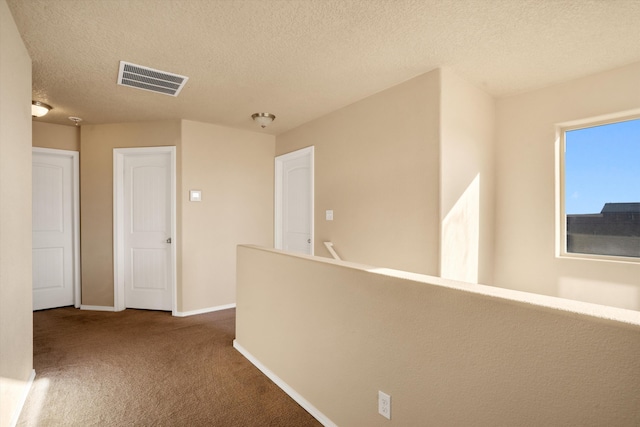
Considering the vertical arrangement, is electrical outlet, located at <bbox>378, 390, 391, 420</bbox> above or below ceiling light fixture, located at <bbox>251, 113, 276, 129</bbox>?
below

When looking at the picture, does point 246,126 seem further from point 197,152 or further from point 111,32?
point 111,32

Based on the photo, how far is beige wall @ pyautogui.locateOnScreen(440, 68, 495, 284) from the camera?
96.9 inches

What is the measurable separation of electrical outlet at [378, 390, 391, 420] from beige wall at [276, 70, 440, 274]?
1.21 meters

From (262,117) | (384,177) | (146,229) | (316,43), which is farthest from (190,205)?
(316,43)

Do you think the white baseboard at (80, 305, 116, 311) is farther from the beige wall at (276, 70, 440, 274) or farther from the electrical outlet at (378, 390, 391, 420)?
the electrical outlet at (378, 390, 391, 420)

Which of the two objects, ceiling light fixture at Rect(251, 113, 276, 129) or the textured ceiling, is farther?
ceiling light fixture at Rect(251, 113, 276, 129)

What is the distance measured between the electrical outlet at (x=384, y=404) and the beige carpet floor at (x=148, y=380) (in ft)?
1.87

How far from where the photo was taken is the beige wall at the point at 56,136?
3.90m

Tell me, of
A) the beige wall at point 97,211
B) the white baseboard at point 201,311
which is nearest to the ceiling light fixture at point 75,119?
the beige wall at point 97,211

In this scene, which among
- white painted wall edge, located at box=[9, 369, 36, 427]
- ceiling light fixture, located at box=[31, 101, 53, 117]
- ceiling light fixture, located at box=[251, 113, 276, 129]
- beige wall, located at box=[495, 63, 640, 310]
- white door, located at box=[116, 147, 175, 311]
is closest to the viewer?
white painted wall edge, located at box=[9, 369, 36, 427]

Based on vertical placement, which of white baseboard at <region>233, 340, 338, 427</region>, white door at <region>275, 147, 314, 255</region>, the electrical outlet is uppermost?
white door at <region>275, 147, 314, 255</region>

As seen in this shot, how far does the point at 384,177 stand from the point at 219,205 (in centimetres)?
226

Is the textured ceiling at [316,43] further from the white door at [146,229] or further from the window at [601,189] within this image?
the white door at [146,229]

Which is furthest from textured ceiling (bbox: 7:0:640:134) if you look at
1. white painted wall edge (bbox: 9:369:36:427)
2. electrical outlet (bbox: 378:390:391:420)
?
white painted wall edge (bbox: 9:369:36:427)
